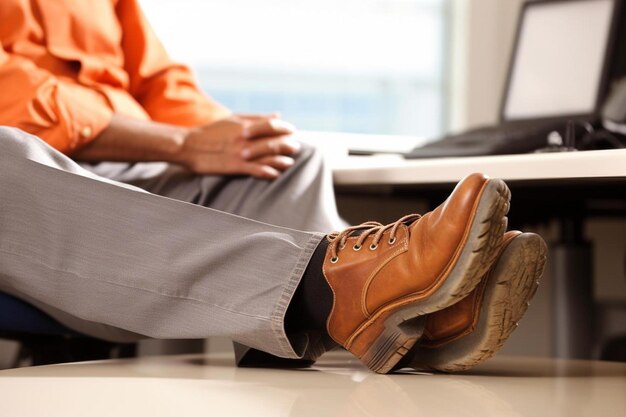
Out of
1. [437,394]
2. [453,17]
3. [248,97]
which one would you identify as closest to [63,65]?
[437,394]

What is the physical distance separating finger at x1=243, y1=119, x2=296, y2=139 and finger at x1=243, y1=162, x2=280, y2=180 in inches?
1.9

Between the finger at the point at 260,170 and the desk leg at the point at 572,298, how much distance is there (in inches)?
29.0

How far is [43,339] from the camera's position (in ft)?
4.93

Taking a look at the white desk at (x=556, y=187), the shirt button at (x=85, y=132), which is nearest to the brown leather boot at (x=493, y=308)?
the white desk at (x=556, y=187)

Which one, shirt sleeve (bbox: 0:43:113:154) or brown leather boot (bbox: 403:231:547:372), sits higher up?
shirt sleeve (bbox: 0:43:113:154)

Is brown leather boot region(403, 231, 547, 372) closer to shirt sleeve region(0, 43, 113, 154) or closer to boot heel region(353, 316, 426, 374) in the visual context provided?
boot heel region(353, 316, 426, 374)

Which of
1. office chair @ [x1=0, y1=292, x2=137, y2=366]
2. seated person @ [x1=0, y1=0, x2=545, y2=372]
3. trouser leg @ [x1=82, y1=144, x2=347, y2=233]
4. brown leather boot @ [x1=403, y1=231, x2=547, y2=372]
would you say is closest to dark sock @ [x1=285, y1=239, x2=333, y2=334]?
seated person @ [x1=0, y1=0, x2=545, y2=372]

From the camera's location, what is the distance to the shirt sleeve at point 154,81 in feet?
6.09

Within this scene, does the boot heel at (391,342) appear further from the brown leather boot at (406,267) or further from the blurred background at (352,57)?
the blurred background at (352,57)

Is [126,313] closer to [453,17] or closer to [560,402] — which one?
[560,402]

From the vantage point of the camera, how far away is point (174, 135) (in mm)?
1562

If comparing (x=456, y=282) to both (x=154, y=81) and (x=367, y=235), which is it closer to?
(x=367, y=235)

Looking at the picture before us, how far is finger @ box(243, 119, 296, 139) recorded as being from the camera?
1.54m

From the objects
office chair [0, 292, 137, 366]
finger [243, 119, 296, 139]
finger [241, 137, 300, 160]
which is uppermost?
finger [243, 119, 296, 139]
